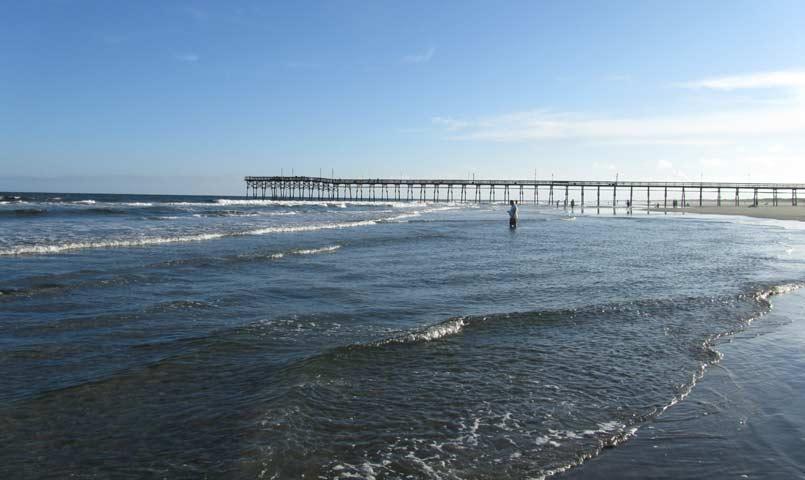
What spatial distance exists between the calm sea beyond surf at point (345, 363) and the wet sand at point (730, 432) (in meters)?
0.17

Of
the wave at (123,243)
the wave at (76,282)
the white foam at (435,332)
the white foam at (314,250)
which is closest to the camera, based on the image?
the white foam at (435,332)

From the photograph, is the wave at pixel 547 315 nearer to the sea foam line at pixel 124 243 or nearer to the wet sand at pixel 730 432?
the wet sand at pixel 730 432

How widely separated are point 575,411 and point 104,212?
A: 41.2 meters

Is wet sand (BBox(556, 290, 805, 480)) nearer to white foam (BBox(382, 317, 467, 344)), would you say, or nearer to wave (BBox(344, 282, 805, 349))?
wave (BBox(344, 282, 805, 349))

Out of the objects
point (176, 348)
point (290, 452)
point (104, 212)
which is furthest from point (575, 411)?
point (104, 212)

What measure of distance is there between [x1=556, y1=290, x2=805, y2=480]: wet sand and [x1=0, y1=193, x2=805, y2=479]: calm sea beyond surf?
6.5 inches

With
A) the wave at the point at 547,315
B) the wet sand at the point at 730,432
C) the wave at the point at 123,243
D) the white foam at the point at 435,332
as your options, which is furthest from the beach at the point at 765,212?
the white foam at the point at 435,332

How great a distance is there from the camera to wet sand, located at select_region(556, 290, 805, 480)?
3880 mm

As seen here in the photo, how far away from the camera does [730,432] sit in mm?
4496

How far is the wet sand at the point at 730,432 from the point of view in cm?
388

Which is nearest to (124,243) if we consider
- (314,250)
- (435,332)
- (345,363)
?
(314,250)

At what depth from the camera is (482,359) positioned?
636cm

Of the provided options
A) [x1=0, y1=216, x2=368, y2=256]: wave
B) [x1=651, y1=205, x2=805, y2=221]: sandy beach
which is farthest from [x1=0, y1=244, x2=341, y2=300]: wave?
[x1=651, y1=205, x2=805, y2=221]: sandy beach

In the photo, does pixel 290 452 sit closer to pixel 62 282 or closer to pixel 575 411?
pixel 575 411
